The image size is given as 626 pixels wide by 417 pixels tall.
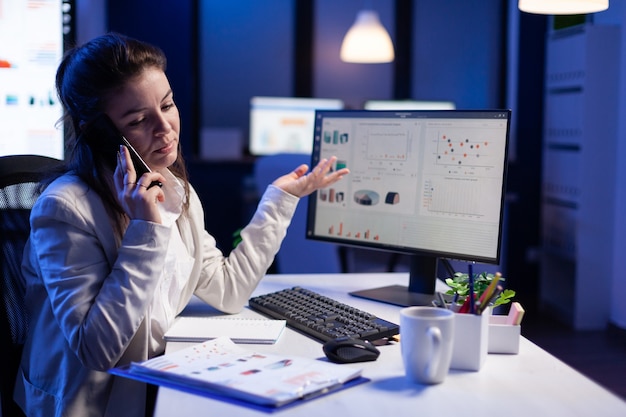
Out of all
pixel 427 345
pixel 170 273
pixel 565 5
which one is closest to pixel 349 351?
pixel 427 345

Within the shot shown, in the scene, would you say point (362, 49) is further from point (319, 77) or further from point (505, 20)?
point (505, 20)

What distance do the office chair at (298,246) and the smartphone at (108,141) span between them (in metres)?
1.72

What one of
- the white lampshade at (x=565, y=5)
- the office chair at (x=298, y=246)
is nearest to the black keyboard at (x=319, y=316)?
the white lampshade at (x=565, y=5)

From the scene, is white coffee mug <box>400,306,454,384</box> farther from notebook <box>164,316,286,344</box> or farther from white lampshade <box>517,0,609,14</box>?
white lampshade <box>517,0,609,14</box>

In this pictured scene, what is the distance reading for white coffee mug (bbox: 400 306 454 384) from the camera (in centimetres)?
115

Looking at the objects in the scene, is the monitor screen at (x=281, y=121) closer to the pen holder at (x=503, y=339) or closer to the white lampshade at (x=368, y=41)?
the white lampshade at (x=368, y=41)

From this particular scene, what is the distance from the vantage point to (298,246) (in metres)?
3.33

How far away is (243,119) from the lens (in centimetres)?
530

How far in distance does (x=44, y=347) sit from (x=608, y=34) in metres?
3.63

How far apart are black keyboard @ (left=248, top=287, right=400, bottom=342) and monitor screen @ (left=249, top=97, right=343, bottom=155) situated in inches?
131

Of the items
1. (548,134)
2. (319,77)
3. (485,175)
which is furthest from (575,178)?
(485,175)

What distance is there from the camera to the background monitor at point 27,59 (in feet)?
10.5

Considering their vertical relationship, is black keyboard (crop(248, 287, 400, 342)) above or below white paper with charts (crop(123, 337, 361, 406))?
above

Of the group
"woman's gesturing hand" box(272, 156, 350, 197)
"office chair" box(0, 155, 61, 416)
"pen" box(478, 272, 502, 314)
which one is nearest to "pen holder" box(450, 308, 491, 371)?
"pen" box(478, 272, 502, 314)
